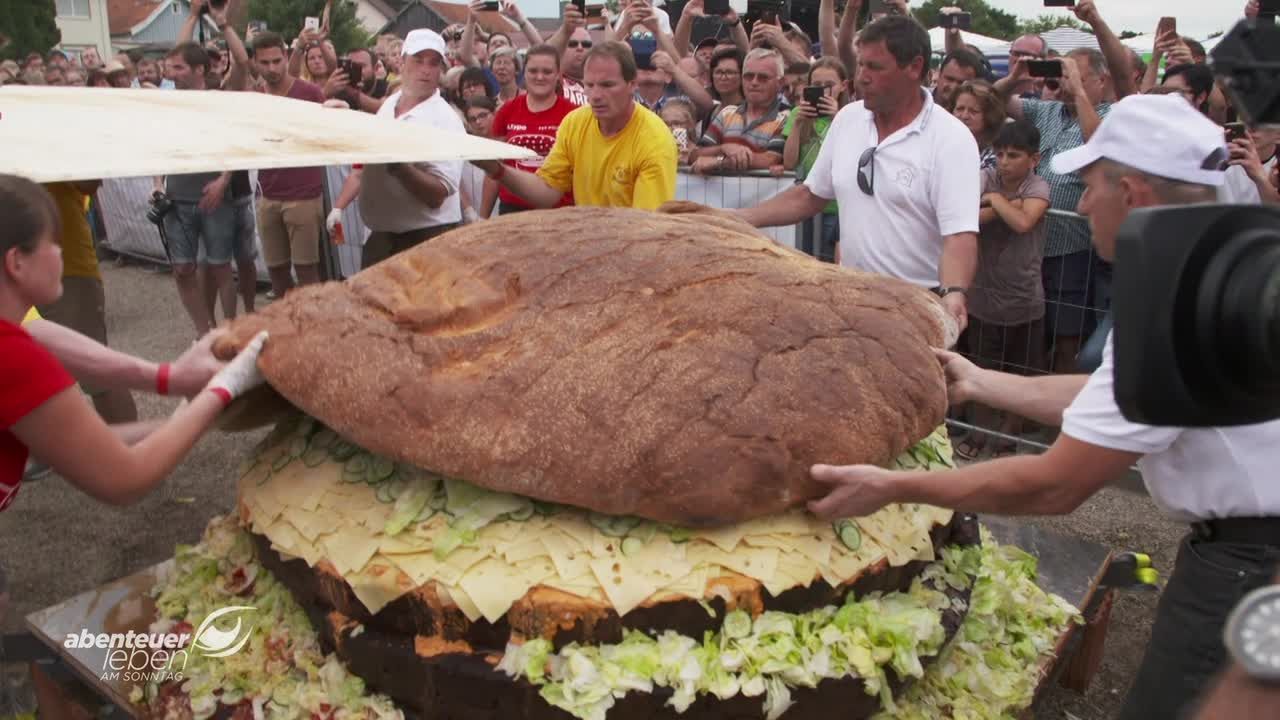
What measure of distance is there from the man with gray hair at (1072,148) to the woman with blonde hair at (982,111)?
370mm

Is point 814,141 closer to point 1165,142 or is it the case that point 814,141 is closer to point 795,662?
point 1165,142

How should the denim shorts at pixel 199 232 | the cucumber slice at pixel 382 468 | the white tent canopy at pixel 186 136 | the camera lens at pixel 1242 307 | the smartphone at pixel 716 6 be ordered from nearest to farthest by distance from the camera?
the camera lens at pixel 1242 307, the cucumber slice at pixel 382 468, the white tent canopy at pixel 186 136, the denim shorts at pixel 199 232, the smartphone at pixel 716 6

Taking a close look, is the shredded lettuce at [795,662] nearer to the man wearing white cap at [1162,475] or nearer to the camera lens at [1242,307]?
the man wearing white cap at [1162,475]

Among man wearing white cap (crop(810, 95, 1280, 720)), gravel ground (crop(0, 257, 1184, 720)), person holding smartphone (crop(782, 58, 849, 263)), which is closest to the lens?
man wearing white cap (crop(810, 95, 1280, 720))

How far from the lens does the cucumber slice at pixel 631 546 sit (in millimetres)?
2445

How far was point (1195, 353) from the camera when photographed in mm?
1324

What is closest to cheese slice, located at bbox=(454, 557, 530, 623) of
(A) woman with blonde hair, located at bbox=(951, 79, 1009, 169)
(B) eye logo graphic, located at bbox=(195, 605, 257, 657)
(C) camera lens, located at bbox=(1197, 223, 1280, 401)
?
(B) eye logo graphic, located at bbox=(195, 605, 257, 657)

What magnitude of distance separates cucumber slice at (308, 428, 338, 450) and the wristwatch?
2402mm

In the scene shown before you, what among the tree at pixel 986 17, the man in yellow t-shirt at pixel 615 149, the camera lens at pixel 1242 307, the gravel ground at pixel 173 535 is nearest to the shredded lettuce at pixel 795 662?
the gravel ground at pixel 173 535

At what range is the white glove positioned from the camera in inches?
102

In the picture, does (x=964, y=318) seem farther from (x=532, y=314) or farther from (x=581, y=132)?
(x=581, y=132)

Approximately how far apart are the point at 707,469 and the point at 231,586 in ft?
5.25

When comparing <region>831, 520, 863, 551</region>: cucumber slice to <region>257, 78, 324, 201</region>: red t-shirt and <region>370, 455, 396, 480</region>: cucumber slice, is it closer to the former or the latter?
<region>370, 455, 396, 480</region>: cucumber slice

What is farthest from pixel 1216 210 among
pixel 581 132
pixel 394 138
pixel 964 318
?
pixel 581 132
